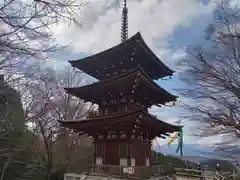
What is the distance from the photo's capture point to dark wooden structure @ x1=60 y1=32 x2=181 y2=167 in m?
12.8

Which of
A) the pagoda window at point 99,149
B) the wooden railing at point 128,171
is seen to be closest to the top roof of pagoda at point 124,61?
the pagoda window at point 99,149

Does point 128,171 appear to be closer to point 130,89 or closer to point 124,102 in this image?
point 124,102

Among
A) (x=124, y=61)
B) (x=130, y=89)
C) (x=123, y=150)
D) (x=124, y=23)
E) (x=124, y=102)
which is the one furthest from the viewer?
(x=124, y=23)

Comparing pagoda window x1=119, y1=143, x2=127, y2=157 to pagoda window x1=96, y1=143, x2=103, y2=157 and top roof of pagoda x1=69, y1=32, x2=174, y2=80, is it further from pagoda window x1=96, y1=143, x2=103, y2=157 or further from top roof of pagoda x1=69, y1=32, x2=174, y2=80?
top roof of pagoda x1=69, y1=32, x2=174, y2=80

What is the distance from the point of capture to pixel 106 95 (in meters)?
14.8

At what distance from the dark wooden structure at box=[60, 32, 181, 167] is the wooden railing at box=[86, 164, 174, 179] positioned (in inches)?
36.3

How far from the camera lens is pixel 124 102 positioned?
14.0m

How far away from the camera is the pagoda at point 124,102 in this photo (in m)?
12.8

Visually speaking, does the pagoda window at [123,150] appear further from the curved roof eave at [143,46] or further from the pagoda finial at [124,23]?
the pagoda finial at [124,23]

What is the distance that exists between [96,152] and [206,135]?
8.34 meters

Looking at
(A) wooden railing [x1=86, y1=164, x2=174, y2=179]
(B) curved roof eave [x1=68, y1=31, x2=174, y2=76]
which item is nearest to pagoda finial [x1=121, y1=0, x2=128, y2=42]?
(B) curved roof eave [x1=68, y1=31, x2=174, y2=76]

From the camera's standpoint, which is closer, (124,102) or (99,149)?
(124,102)

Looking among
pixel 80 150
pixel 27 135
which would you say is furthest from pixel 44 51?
pixel 80 150

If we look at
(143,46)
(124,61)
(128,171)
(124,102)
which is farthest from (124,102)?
(128,171)
